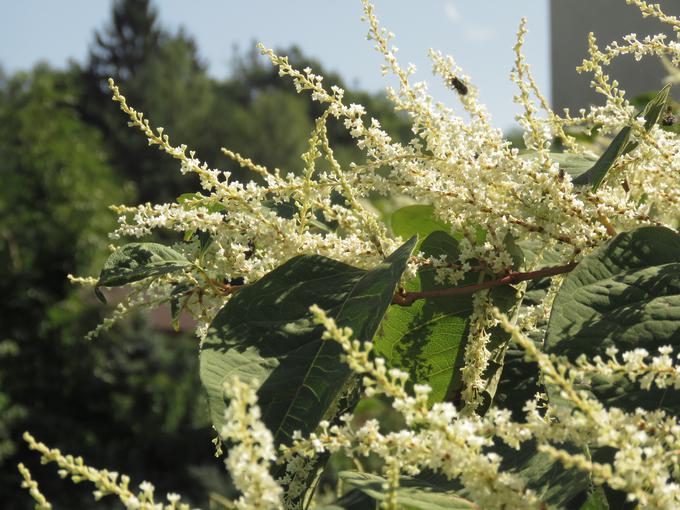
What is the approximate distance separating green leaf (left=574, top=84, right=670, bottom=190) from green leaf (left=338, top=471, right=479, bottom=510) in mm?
293

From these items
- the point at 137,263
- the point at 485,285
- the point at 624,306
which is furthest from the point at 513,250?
the point at 137,263

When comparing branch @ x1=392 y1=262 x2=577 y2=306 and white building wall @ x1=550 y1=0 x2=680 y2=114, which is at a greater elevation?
white building wall @ x1=550 y1=0 x2=680 y2=114

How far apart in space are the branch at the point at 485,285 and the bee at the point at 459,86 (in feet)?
0.69

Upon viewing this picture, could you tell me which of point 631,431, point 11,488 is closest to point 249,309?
point 631,431

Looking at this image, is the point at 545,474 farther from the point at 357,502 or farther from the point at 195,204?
the point at 195,204

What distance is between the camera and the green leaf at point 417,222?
3.09ft

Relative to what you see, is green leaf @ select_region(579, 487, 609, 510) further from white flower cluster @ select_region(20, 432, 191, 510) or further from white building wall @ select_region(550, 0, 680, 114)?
white building wall @ select_region(550, 0, 680, 114)

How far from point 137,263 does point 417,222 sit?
0.33 meters

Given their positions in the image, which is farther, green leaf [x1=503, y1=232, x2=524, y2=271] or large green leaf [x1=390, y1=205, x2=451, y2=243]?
large green leaf [x1=390, y1=205, x2=451, y2=243]

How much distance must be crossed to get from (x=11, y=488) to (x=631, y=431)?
32.4 feet

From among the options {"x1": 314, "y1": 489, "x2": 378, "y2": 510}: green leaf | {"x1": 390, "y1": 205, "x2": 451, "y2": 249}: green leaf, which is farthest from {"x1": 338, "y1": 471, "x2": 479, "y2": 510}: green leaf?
{"x1": 390, "y1": 205, "x2": 451, "y2": 249}: green leaf

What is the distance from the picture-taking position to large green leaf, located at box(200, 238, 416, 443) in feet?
2.02

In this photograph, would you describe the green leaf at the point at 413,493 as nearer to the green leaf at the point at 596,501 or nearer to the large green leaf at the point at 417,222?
the green leaf at the point at 596,501

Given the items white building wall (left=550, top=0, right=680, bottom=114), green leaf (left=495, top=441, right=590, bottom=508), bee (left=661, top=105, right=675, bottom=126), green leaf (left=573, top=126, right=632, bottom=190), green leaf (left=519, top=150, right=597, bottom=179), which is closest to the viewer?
green leaf (left=495, top=441, right=590, bottom=508)
